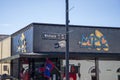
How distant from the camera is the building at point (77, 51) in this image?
2564 centimetres

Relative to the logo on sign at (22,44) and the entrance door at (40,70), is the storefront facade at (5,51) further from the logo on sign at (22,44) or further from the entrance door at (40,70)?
the entrance door at (40,70)

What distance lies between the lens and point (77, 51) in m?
27.5

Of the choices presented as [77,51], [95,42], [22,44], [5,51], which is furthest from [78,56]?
[5,51]

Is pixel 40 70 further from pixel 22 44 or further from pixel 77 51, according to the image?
pixel 22 44

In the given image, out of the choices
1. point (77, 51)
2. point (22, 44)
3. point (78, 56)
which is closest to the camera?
point (78, 56)

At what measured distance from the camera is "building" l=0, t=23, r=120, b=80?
84.1 feet

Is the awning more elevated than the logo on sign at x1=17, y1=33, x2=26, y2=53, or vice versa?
the logo on sign at x1=17, y1=33, x2=26, y2=53

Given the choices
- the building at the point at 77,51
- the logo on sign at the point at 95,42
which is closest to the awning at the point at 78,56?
the building at the point at 77,51

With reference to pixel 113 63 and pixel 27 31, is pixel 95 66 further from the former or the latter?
pixel 27 31

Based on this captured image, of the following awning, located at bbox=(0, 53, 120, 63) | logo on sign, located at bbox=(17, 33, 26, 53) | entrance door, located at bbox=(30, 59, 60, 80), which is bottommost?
entrance door, located at bbox=(30, 59, 60, 80)

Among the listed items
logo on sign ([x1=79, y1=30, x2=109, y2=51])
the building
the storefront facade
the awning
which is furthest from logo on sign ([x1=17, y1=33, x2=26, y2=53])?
logo on sign ([x1=79, y1=30, x2=109, y2=51])

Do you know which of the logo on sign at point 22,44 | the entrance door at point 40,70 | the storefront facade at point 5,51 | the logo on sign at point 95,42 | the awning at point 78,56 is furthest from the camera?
the storefront facade at point 5,51

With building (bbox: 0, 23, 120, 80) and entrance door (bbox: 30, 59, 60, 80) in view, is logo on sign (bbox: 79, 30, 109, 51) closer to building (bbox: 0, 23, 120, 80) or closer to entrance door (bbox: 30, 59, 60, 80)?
building (bbox: 0, 23, 120, 80)

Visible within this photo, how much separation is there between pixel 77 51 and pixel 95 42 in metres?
2.04
